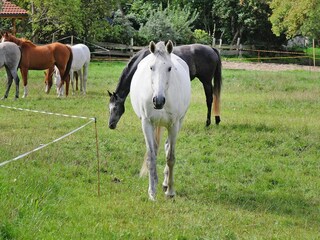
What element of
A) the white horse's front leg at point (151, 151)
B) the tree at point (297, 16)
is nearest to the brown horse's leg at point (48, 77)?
the white horse's front leg at point (151, 151)

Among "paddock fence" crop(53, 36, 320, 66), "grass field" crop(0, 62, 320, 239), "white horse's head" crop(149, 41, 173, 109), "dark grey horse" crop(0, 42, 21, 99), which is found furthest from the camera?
"paddock fence" crop(53, 36, 320, 66)

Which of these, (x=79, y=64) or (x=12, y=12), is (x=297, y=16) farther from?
(x=12, y=12)

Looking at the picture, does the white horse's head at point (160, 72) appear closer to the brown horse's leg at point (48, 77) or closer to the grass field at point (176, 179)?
the grass field at point (176, 179)

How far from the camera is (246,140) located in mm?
10680

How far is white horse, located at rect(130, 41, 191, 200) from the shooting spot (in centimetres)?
647

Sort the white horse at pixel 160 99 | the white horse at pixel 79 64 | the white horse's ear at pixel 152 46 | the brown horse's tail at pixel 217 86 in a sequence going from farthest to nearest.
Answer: the white horse at pixel 79 64 < the brown horse's tail at pixel 217 86 < the white horse's ear at pixel 152 46 < the white horse at pixel 160 99

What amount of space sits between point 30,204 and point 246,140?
19.2 feet

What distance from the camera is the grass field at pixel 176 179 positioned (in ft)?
18.1

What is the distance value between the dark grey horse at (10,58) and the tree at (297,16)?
13663 millimetres

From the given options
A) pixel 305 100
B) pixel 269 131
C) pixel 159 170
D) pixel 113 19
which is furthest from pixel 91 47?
pixel 159 170

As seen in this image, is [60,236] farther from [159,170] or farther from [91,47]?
[91,47]

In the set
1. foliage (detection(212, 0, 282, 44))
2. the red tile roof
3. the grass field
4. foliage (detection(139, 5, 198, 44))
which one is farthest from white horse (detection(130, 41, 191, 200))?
foliage (detection(212, 0, 282, 44))

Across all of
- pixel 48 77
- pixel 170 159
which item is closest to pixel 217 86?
pixel 170 159

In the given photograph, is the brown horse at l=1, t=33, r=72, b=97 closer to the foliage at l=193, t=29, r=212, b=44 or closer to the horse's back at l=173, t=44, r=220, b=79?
the horse's back at l=173, t=44, r=220, b=79
